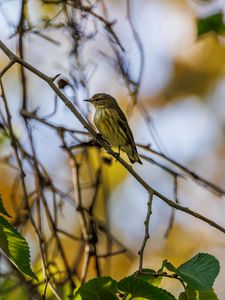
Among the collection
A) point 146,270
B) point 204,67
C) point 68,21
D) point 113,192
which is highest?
point 204,67

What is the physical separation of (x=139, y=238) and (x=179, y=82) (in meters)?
2.48

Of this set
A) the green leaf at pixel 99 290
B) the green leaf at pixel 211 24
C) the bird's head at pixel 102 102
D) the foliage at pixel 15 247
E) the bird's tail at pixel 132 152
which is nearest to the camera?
the green leaf at pixel 99 290

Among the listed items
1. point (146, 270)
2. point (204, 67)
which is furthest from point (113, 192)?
point (146, 270)

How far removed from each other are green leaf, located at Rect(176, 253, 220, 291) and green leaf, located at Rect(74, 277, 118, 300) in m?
0.20

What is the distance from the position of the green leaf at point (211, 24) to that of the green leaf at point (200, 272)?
84.4 inches

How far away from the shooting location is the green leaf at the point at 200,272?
1.74 m

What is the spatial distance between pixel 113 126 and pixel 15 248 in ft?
8.91

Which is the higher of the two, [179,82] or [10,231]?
[179,82]

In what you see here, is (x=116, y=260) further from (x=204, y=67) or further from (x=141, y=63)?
(x=141, y=63)

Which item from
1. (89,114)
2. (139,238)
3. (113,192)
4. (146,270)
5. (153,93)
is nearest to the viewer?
(146,270)

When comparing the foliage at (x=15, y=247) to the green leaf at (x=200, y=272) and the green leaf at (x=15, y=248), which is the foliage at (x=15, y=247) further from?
the green leaf at (x=200, y=272)

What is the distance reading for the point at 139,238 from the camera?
7.87 meters

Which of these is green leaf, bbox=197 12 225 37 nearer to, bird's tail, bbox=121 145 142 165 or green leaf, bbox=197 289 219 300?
bird's tail, bbox=121 145 142 165

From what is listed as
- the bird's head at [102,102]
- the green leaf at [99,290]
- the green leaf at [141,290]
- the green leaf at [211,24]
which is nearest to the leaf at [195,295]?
the green leaf at [141,290]
